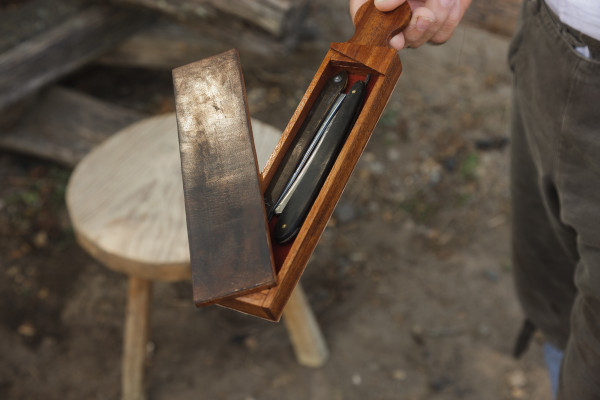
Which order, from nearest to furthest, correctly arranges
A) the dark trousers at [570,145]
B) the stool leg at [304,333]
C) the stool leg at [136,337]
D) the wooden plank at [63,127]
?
the dark trousers at [570,145] < the stool leg at [136,337] < the stool leg at [304,333] < the wooden plank at [63,127]

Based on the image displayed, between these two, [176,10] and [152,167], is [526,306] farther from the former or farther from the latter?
[176,10]

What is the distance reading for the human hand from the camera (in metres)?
1.24

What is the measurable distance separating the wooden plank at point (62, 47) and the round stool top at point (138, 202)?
999 millimetres

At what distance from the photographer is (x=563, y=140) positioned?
1.25 meters

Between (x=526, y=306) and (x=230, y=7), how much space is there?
2080 millimetres

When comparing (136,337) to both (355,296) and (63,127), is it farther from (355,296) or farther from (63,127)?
(63,127)

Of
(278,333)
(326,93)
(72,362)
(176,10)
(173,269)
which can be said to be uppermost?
(326,93)

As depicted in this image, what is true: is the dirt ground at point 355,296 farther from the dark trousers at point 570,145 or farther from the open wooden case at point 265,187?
the open wooden case at point 265,187

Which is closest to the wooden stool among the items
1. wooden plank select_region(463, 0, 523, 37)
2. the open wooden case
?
the open wooden case

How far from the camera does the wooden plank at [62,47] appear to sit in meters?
2.83

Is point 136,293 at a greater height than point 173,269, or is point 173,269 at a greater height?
point 173,269

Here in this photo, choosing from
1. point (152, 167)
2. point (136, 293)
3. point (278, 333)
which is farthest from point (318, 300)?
point (152, 167)

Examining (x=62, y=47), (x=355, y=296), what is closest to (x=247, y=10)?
(x=62, y=47)

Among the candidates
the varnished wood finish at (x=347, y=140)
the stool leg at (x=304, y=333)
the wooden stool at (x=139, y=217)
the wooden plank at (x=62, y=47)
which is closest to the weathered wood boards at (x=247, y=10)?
the wooden plank at (x=62, y=47)
